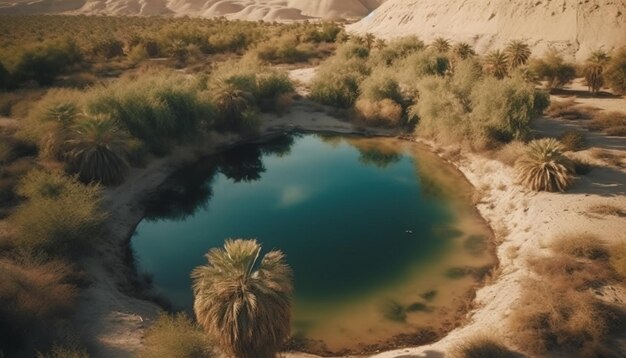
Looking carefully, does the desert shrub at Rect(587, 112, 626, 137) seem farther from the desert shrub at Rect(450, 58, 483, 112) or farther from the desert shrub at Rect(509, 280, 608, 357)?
the desert shrub at Rect(509, 280, 608, 357)

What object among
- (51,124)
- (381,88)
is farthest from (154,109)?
(381,88)

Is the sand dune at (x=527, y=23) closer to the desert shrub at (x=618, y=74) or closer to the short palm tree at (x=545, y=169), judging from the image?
the desert shrub at (x=618, y=74)

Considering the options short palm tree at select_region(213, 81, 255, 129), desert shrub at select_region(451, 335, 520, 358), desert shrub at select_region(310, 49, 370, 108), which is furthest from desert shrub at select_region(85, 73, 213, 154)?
desert shrub at select_region(451, 335, 520, 358)

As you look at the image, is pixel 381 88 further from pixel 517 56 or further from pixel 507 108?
pixel 517 56

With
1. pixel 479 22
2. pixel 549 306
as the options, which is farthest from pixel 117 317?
pixel 479 22

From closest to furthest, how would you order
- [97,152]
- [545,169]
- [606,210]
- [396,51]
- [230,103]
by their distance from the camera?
[606,210], [545,169], [97,152], [230,103], [396,51]
